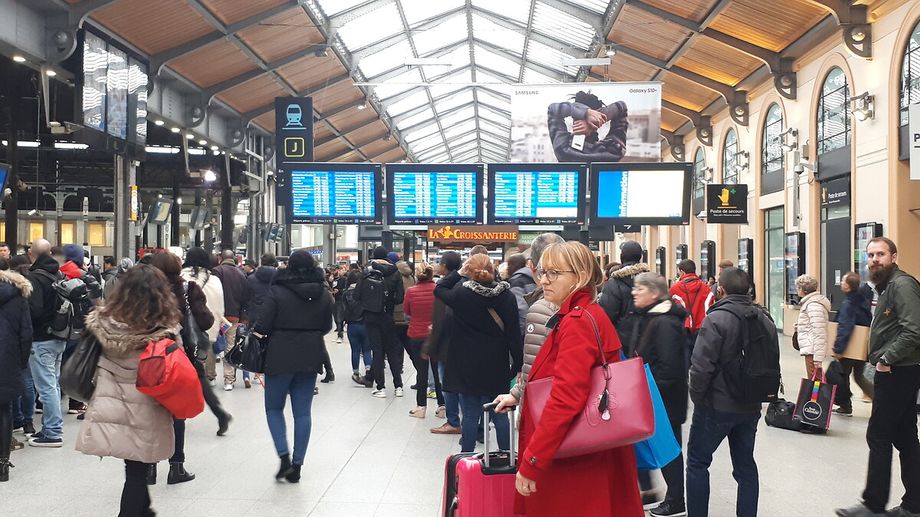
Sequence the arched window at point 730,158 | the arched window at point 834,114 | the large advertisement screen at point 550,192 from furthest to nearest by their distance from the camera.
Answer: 1. the arched window at point 730,158
2. the arched window at point 834,114
3. the large advertisement screen at point 550,192

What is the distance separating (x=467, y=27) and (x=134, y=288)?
20.8 meters

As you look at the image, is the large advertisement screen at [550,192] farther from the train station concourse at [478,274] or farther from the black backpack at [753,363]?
the black backpack at [753,363]

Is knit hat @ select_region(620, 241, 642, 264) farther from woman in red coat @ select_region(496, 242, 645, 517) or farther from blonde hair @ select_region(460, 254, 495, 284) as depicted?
woman in red coat @ select_region(496, 242, 645, 517)

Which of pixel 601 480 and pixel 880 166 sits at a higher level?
pixel 880 166

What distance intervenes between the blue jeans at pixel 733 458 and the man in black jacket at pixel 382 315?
552 centimetres

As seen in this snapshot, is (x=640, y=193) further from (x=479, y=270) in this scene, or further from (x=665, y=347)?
(x=665, y=347)

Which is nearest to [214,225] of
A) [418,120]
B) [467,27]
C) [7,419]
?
[418,120]

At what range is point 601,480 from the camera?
2871 mm

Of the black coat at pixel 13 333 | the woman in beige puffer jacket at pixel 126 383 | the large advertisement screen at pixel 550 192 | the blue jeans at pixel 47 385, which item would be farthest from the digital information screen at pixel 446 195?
the woman in beige puffer jacket at pixel 126 383

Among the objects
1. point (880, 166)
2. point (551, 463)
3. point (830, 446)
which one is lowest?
point (830, 446)

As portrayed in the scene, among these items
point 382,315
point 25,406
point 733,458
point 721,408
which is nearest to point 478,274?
point 721,408

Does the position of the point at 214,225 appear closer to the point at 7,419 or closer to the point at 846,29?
the point at 846,29

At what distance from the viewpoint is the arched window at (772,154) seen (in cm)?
1982

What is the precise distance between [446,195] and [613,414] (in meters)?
9.92
